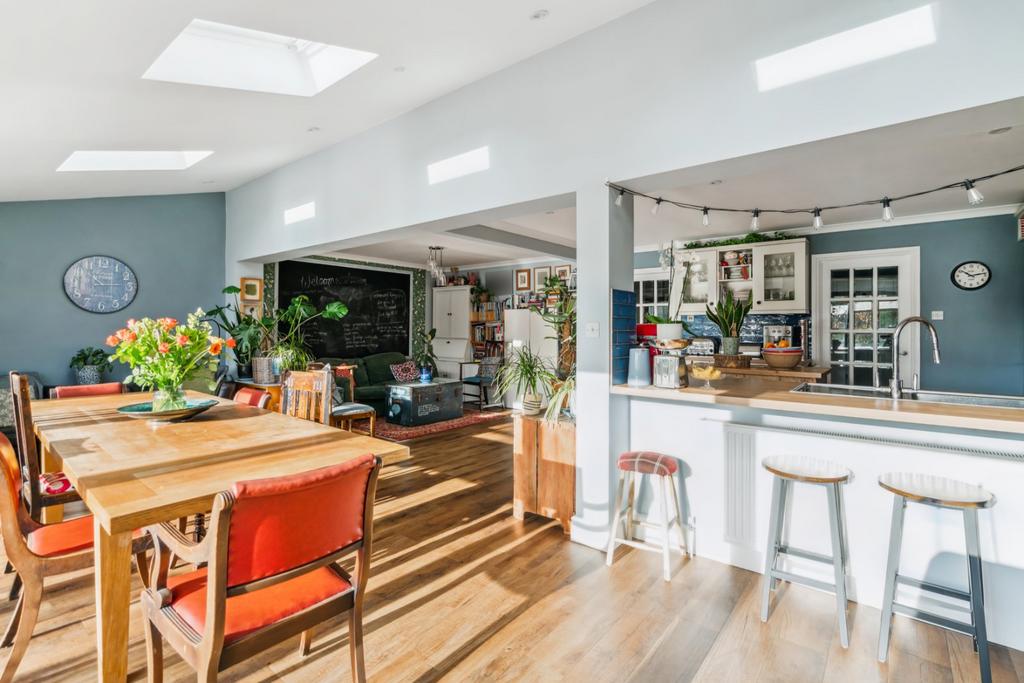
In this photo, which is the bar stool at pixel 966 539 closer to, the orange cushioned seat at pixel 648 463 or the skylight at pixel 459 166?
the orange cushioned seat at pixel 648 463

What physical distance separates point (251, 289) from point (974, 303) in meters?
7.99

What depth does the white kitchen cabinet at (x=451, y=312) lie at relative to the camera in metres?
8.49

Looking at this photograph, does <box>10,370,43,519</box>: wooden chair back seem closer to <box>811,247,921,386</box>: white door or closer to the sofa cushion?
the sofa cushion

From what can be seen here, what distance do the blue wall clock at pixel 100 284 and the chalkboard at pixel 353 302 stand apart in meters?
1.81

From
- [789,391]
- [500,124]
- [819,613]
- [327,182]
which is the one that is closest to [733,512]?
[819,613]

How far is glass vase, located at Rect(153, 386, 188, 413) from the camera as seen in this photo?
2537mm

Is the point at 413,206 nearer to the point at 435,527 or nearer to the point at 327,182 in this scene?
the point at 327,182

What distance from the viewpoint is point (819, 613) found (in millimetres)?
2240

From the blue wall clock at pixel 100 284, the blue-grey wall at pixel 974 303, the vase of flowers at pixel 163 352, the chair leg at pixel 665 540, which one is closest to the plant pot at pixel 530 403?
the chair leg at pixel 665 540

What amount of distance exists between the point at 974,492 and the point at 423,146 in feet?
12.6

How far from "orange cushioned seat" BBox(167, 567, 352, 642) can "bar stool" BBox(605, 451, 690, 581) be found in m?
1.66

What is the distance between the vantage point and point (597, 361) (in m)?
2.92

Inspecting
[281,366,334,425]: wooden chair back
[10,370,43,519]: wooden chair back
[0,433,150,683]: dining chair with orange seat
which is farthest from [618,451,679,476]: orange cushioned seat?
[10,370,43,519]: wooden chair back

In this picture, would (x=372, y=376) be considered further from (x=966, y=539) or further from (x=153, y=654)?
(x=966, y=539)
